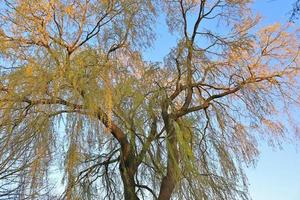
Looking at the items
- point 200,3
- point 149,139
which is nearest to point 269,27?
point 200,3

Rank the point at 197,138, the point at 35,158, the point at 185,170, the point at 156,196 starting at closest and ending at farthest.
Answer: the point at 35,158 → the point at 185,170 → the point at 197,138 → the point at 156,196

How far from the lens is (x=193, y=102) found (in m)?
7.66

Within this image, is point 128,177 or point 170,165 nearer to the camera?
point 170,165

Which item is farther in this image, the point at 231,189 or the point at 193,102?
the point at 193,102

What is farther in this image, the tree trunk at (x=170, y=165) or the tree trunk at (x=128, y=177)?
the tree trunk at (x=128, y=177)

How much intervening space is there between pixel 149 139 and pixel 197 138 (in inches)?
28.8

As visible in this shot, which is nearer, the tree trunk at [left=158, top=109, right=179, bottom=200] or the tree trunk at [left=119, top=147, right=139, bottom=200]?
the tree trunk at [left=158, top=109, right=179, bottom=200]

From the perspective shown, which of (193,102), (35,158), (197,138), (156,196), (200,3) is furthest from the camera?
(200,3)

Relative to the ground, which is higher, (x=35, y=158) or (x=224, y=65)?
(x=224, y=65)

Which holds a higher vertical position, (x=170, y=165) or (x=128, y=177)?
(x=128, y=177)

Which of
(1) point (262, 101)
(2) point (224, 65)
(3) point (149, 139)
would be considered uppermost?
(2) point (224, 65)

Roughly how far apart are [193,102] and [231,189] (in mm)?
1504

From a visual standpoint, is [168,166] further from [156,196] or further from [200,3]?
[200,3]

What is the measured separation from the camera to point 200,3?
8.25 metres
